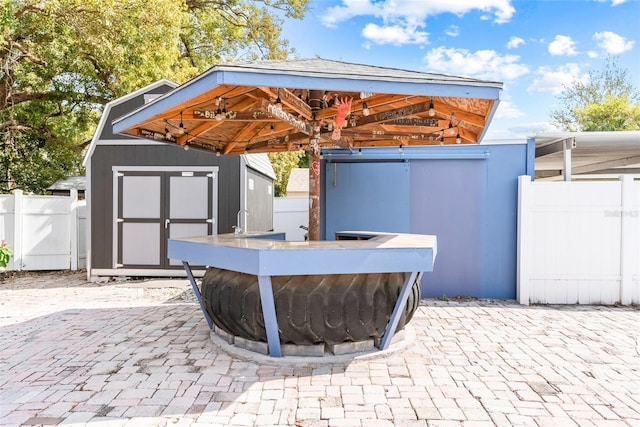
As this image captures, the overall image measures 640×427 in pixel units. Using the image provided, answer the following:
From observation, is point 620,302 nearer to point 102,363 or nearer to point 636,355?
point 636,355

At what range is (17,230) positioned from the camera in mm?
7539

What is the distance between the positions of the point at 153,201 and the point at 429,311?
4.98 m

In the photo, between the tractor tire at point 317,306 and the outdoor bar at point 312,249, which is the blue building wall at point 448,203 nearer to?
the outdoor bar at point 312,249

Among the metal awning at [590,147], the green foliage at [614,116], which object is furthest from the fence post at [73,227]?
the green foliage at [614,116]

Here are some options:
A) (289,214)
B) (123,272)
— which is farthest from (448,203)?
(289,214)

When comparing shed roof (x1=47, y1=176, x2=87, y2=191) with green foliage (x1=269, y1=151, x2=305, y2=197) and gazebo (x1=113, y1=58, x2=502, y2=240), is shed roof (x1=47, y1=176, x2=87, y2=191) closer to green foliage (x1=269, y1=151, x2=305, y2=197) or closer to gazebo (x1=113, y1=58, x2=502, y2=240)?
green foliage (x1=269, y1=151, x2=305, y2=197)

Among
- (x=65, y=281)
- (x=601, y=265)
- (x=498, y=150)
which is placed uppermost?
(x=498, y=150)

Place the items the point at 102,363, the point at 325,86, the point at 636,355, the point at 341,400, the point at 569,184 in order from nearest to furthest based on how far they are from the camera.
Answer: the point at 341,400
the point at 325,86
the point at 102,363
the point at 636,355
the point at 569,184

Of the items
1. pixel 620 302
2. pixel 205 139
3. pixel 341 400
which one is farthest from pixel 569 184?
pixel 205 139

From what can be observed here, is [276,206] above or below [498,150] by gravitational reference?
below

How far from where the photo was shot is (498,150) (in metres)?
5.55

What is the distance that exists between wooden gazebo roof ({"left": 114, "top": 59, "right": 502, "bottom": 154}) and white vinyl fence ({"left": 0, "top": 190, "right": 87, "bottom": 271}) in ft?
14.0

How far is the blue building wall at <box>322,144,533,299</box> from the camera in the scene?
18.2ft

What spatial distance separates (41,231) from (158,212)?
271 cm
